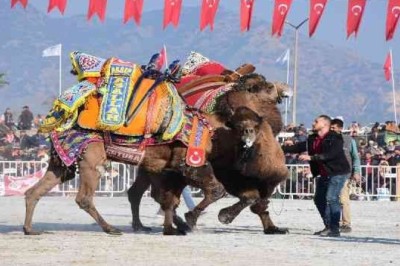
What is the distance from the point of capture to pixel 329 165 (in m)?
17.0

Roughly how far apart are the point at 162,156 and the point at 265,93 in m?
1.76

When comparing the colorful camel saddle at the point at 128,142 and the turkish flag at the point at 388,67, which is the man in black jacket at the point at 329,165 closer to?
the colorful camel saddle at the point at 128,142

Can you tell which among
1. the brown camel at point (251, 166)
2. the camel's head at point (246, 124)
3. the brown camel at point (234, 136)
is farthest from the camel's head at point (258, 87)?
the camel's head at point (246, 124)

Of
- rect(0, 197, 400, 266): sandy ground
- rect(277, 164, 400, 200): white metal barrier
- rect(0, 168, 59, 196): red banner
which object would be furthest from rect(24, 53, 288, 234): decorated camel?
rect(0, 168, 59, 196): red banner

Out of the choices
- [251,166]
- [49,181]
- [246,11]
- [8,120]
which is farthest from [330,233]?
[8,120]

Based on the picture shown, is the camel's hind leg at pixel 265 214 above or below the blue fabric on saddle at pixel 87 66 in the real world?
below

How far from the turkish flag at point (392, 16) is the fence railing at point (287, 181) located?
3.25 m

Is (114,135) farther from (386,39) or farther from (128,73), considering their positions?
(386,39)

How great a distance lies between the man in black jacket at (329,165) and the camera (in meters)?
16.9

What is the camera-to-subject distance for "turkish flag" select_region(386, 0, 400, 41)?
1096 inches

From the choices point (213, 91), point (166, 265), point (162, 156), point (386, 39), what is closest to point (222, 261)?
point (166, 265)

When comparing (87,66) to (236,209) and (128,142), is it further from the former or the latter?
(236,209)

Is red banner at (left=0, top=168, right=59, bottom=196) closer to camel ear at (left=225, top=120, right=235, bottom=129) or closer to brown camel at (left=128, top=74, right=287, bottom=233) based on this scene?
brown camel at (left=128, top=74, right=287, bottom=233)

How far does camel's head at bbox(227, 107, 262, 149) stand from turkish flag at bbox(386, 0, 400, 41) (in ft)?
39.4
